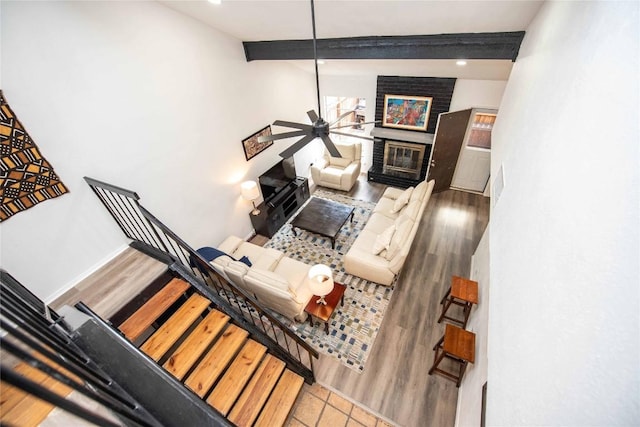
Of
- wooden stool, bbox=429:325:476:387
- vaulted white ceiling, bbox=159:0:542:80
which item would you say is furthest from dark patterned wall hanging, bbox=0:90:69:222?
wooden stool, bbox=429:325:476:387

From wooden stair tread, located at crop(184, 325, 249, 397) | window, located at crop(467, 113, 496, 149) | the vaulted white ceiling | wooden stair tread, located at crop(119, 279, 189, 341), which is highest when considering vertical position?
the vaulted white ceiling

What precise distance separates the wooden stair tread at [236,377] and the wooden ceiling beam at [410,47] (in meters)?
3.65

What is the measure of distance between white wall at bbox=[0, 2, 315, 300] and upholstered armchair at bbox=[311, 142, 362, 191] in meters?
2.69

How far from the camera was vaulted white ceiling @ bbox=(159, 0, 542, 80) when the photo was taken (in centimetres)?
226

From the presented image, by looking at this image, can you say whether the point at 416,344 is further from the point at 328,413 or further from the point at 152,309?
the point at 152,309

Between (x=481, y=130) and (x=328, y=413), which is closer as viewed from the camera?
(x=328, y=413)

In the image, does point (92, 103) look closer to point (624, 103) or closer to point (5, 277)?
point (5, 277)

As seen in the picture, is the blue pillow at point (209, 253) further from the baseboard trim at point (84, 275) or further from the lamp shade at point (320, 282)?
the lamp shade at point (320, 282)

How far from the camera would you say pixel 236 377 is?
2367 millimetres

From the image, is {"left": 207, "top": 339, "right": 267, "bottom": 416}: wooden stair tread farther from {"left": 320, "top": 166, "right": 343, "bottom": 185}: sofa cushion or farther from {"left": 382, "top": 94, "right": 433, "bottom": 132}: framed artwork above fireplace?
{"left": 382, "top": 94, "right": 433, "bottom": 132}: framed artwork above fireplace

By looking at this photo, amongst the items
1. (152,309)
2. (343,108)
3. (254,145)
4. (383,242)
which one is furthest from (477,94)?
(152,309)

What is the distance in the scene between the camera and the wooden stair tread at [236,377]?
223cm

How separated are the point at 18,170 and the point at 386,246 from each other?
4046mm

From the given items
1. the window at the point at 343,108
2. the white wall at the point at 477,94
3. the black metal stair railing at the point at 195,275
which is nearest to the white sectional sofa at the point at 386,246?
the black metal stair railing at the point at 195,275
